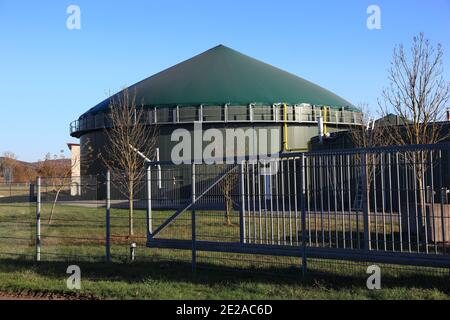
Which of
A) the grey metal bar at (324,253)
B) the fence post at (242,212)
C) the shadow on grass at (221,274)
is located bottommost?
the shadow on grass at (221,274)

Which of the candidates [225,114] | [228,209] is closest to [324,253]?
[228,209]

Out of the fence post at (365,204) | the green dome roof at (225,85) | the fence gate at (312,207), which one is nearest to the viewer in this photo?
the fence gate at (312,207)

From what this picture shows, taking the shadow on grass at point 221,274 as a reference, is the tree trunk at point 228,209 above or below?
above

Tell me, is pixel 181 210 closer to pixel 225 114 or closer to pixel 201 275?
pixel 201 275

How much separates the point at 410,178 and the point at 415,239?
1065mm

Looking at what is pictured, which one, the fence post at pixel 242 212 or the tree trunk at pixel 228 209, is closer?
the fence post at pixel 242 212

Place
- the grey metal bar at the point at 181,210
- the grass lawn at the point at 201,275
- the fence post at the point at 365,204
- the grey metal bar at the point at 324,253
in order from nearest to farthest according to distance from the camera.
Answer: the grey metal bar at the point at 324,253 < the grass lawn at the point at 201,275 < the fence post at the point at 365,204 < the grey metal bar at the point at 181,210

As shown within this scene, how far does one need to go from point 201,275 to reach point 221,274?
1.31 ft

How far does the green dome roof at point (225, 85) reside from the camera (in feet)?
155

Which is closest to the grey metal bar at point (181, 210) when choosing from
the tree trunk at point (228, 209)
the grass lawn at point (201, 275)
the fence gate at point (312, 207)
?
the fence gate at point (312, 207)

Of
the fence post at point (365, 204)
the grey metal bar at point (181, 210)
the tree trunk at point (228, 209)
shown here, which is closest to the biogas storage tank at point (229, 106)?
the grey metal bar at point (181, 210)

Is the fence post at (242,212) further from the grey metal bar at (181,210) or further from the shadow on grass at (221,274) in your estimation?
the shadow on grass at (221,274)

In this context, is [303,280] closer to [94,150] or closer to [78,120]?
[94,150]

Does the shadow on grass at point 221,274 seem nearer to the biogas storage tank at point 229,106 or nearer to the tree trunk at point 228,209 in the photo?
the tree trunk at point 228,209
